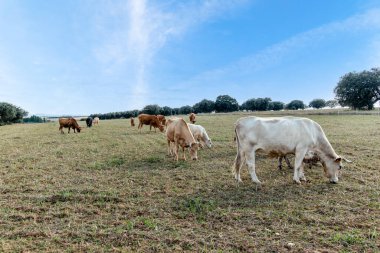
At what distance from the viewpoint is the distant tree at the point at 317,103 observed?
142863 mm

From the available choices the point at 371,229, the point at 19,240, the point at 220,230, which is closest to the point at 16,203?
the point at 19,240

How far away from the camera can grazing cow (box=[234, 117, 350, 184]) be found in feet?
29.8

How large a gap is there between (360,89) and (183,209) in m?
66.7

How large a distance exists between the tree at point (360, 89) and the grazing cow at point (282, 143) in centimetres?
6133

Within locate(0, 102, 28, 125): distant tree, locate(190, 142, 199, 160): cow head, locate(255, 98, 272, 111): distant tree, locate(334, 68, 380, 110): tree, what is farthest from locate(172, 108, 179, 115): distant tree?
locate(190, 142, 199, 160): cow head

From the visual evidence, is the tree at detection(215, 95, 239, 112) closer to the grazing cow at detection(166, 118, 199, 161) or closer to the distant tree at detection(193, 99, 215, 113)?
the distant tree at detection(193, 99, 215, 113)

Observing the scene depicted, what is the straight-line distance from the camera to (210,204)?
7059 mm

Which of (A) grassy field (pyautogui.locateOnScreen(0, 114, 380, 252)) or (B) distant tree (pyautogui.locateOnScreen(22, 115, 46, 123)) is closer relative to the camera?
(A) grassy field (pyautogui.locateOnScreen(0, 114, 380, 252))

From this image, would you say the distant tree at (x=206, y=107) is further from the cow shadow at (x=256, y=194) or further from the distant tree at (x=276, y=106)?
the cow shadow at (x=256, y=194)

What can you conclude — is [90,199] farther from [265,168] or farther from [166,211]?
[265,168]

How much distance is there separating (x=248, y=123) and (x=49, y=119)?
83032 millimetres

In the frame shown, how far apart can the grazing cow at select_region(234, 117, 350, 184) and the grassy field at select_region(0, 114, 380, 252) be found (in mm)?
531

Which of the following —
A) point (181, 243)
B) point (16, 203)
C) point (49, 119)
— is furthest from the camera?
point (49, 119)

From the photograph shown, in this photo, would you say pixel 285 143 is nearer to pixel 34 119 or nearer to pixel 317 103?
pixel 34 119
